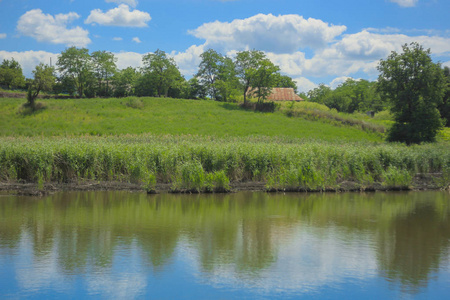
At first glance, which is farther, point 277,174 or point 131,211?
point 277,174

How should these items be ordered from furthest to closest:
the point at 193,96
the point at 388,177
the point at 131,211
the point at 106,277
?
the point at 193,96, the point at 388,177, the point at 131,211, the point at 106,277

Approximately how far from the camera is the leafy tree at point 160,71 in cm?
8250

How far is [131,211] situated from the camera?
15.3 meters

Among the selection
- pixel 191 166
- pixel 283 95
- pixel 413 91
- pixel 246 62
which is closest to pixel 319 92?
pixel 283 95

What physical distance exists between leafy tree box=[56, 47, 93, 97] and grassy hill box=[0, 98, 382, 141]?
17.3 metres

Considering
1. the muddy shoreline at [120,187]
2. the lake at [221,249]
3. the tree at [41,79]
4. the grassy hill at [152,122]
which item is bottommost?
the lake at [221,249]

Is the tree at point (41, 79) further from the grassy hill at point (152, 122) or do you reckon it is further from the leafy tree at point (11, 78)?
the leafy tree at point (11, 78)

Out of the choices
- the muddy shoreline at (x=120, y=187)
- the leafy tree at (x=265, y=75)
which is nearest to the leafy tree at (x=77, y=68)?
the leafy tree at (x=265, y=75)

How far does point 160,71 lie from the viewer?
275ft

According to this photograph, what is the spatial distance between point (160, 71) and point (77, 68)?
652 inches

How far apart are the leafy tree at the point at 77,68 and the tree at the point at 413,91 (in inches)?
2273

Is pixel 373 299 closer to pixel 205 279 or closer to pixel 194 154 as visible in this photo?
pixel 205 279

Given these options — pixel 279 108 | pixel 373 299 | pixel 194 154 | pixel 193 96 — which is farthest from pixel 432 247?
pixel 193 96

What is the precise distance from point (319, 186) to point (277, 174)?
2.20 m
